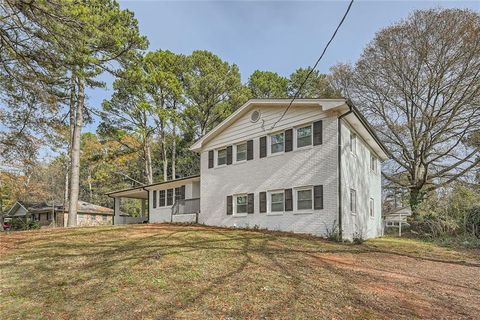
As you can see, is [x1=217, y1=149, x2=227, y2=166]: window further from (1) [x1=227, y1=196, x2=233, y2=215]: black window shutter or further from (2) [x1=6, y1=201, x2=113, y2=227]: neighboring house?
(2) [x1=6, y1=201, x2=113, y2=227]: neighboring house

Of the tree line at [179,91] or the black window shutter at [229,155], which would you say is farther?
the black window shutter at [229,155]

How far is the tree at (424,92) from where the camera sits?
1919 centimetres

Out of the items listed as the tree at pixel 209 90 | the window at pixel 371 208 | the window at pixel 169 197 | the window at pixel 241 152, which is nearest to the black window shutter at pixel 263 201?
the window at pixel 241 152

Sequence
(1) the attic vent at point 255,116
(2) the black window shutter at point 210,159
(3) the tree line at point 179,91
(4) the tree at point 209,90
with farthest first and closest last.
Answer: (4) the tree at point 209,90 → (2) the black window shutter at point 210,159 → (1) the attic vent at point 255,116 → (3) the tree line at point 179,91

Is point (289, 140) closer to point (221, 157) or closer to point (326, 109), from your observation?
point (326, 109)

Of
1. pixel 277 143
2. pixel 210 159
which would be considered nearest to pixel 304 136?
pixel 277 143

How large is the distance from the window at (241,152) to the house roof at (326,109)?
1.34 metres

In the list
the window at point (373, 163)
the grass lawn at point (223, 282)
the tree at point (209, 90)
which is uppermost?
the tree at point (209, 90)

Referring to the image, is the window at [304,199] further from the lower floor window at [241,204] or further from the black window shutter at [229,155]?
the black window shutter at [229,155]

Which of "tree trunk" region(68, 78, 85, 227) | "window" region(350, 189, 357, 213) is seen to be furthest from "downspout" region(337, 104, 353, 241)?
"tree trunk" region(68, 78, 85, 227)

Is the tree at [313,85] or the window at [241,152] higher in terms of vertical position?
the tree at [313,85]

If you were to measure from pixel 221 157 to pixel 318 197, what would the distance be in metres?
6.32

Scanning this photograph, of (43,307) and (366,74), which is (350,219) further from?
(366,74)

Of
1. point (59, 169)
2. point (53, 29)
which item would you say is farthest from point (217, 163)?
point (59, 169)
